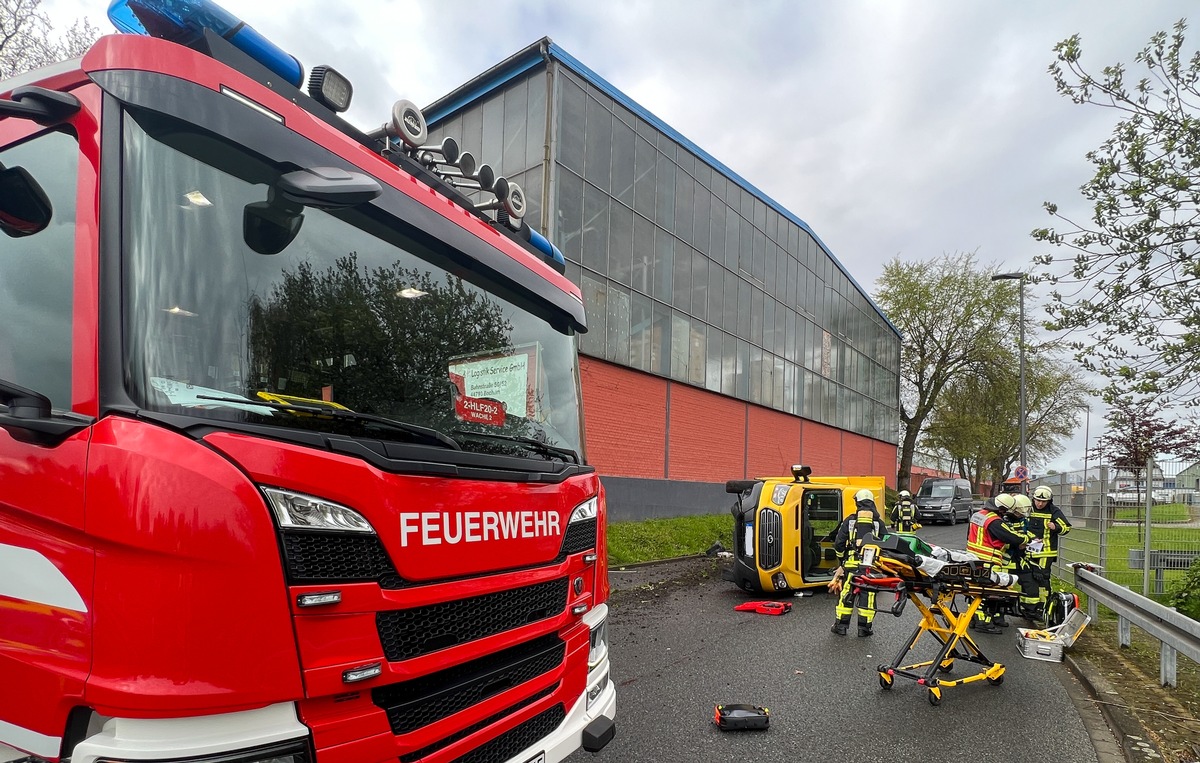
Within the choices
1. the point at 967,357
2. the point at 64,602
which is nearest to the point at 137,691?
the point at 64,602

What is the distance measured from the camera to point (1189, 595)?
7191 mm

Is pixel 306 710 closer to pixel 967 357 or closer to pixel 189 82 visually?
pixel 189 82

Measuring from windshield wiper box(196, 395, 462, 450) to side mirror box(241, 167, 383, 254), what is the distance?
50 cm

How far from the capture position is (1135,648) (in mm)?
6559

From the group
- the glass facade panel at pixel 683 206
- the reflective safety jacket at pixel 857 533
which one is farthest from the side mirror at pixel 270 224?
the glass facade panel at pixel 683 206

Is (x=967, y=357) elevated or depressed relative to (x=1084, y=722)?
elevated

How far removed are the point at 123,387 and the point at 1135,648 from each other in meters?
8.72

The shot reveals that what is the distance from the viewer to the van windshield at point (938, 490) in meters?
27.6

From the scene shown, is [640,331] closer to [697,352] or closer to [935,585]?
[697,352]

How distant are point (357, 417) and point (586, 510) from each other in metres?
1.33

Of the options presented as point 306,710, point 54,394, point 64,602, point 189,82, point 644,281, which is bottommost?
point 306,710

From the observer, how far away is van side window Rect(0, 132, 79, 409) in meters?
Answer: 1.83

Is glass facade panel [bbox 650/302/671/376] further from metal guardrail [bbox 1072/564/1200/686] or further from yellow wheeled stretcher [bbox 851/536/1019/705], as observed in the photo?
yellow wheeled stretcher [bbox 851/536/1019/705]

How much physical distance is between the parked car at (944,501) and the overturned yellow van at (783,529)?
19.1 metres
